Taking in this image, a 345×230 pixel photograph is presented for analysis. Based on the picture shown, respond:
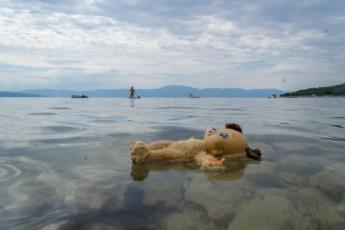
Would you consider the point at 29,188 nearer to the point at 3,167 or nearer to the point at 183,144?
the point at 3,167

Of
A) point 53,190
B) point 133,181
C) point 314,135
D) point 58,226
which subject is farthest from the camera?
point 314,135

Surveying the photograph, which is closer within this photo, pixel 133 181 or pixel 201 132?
pixel 133 181

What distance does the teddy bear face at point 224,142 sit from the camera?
7012 mm

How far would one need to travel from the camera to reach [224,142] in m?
7.04

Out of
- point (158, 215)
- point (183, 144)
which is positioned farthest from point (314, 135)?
point (158, 215)

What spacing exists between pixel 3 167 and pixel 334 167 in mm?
6982

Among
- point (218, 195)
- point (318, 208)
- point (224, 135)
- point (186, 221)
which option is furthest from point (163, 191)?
point (224, 135)

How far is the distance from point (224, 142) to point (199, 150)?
598 mm

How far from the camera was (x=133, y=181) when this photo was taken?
554 cm

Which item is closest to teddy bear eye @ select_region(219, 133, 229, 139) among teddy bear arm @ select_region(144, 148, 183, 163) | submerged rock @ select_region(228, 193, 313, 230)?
teddy bear arm @ select_region(144, 148, 183, 163)

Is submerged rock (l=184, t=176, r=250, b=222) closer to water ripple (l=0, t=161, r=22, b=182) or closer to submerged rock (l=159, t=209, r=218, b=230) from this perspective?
submerged rock (l=159, t=209, r=218, b=230)

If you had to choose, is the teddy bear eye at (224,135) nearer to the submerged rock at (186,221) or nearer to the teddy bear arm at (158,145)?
the teddy bear arm at (158,145)

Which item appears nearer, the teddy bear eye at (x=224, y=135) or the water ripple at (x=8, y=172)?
the water ripple at (x=8, y=172)

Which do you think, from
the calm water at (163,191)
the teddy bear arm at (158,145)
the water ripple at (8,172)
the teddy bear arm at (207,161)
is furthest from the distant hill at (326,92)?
the water ripple at (8,172)
